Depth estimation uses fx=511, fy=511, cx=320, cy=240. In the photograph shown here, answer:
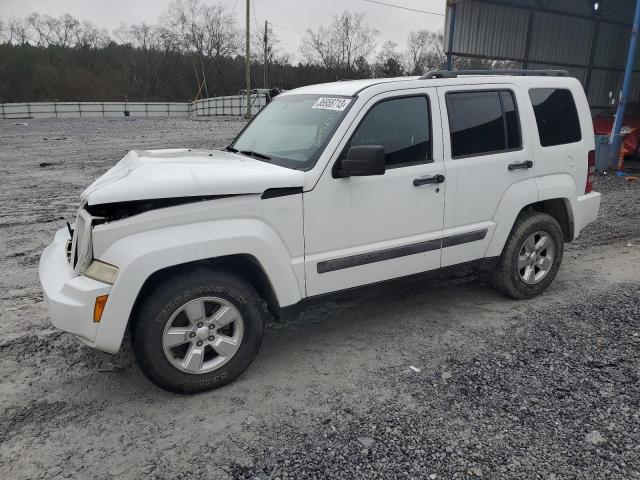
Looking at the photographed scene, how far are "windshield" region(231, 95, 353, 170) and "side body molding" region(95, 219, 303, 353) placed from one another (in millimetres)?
640

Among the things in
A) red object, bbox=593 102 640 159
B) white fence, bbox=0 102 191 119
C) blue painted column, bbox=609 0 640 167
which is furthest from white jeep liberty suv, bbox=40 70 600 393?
white fence, bbox=0 102 191 119

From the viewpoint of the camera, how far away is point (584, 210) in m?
4.99

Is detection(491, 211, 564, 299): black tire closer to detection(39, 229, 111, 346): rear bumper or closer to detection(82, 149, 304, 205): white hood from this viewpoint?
detection(82, 149, 304, 205): white hood

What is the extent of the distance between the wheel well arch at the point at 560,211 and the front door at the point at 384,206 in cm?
144

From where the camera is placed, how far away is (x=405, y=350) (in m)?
3.90

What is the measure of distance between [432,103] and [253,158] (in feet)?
4.79

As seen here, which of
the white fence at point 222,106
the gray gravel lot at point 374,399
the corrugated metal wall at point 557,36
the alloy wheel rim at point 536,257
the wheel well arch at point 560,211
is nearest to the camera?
the gray gravel lot at point 374,399

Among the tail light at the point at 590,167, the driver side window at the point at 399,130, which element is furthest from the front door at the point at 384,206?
the tail light at the point at 590,167

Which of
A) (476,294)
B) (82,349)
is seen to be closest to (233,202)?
(82,349)

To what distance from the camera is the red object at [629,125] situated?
12734 mm

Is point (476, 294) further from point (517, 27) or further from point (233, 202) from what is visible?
point (517, 27)

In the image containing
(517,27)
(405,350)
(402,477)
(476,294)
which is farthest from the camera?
(517,27)

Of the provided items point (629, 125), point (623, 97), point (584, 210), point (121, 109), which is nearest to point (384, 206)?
point (584, 210)

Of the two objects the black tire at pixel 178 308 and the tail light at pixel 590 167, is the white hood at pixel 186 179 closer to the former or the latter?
the black tire at pixel 178 308
